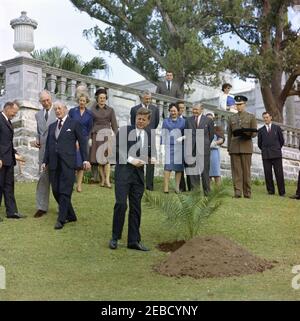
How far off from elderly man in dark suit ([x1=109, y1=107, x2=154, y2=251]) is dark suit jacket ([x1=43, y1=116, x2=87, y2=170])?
1.18 metres

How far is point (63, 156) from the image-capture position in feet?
30.7

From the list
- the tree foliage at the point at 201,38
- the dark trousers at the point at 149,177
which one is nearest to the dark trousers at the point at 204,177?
the dark trousers at the point at 149,177

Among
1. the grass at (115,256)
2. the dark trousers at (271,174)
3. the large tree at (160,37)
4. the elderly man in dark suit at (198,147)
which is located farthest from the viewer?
the large tree at (160,37)

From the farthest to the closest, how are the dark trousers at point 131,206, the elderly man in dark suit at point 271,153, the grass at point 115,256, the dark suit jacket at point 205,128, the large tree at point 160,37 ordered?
1. the large tree at point 160,37
2. the elderly man in dark suit at point 271,153
3. the dark suit jacket at point 205,128
4. the dark trousers at point 131,206
5. the grass at point 115,256

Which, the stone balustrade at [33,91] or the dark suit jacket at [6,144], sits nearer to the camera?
the dark suit jacket at [6,144]

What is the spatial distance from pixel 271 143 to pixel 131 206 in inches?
259

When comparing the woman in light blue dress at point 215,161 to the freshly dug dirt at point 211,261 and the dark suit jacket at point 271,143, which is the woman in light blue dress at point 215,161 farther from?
the freshly dug dirt at point 211,261

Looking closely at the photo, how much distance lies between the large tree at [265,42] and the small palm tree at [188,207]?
11.0 metres

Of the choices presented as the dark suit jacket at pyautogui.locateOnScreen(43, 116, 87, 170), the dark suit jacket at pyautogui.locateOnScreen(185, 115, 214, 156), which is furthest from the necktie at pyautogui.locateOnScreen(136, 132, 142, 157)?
the dark suit jacket at pyautogui.locateOnScreen(185, 115, 214, 156)

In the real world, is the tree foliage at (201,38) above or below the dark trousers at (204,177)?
above

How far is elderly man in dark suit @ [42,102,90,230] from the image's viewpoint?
30.4 ft

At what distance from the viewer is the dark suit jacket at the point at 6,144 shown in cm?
962

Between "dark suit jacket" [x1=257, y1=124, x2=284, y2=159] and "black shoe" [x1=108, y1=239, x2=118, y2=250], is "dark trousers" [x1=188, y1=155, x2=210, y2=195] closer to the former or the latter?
"dark suit jacket" [x1=257, y1=124, x2=284, y2=159]

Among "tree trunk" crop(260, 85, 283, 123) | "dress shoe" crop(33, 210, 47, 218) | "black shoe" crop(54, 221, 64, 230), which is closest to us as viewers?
"black shoe" crop(54, 221, 64, 230)
